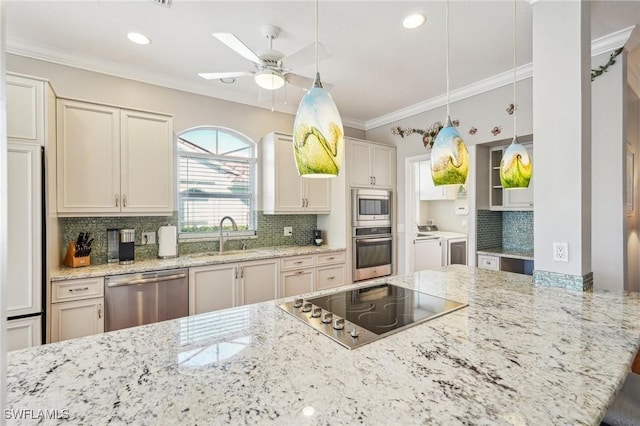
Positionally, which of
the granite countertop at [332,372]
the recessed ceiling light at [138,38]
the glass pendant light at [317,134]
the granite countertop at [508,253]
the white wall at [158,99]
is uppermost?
the recessed ceiling light at [138,38]

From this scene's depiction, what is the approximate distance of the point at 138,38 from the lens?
2.39 m

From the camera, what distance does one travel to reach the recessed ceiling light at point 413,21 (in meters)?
2.15

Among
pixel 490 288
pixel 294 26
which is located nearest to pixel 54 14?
pixel 294 26

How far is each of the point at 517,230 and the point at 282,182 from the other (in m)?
2.89

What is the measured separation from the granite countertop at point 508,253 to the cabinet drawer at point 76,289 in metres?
3.65

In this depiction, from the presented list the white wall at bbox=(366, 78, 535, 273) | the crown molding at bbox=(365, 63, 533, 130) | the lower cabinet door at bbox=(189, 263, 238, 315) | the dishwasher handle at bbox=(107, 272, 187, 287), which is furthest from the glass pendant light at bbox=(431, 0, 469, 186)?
the dishwasher handle at bbox=(107, 272, 187, 287)

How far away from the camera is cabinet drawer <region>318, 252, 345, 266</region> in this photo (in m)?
3.61

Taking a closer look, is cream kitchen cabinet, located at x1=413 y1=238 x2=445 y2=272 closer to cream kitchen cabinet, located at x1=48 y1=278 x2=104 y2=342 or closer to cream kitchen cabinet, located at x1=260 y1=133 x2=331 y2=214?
cream kitchen cabinet, located at x1=260 y1=133 x2=331 y2=214

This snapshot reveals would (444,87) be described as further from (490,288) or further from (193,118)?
(193,118)

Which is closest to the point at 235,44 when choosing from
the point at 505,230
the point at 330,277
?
the point at 330,277

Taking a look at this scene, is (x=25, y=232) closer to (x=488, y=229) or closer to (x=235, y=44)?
(x=235, y=44)

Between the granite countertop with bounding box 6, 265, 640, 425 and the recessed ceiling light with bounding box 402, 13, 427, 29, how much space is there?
201 cm

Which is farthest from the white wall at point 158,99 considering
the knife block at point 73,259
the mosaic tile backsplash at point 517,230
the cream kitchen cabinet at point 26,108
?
the mosaic tile backsplash at point 517,230

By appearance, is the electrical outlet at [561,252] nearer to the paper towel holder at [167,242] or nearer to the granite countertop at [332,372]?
the granite countertop at [332,372]
